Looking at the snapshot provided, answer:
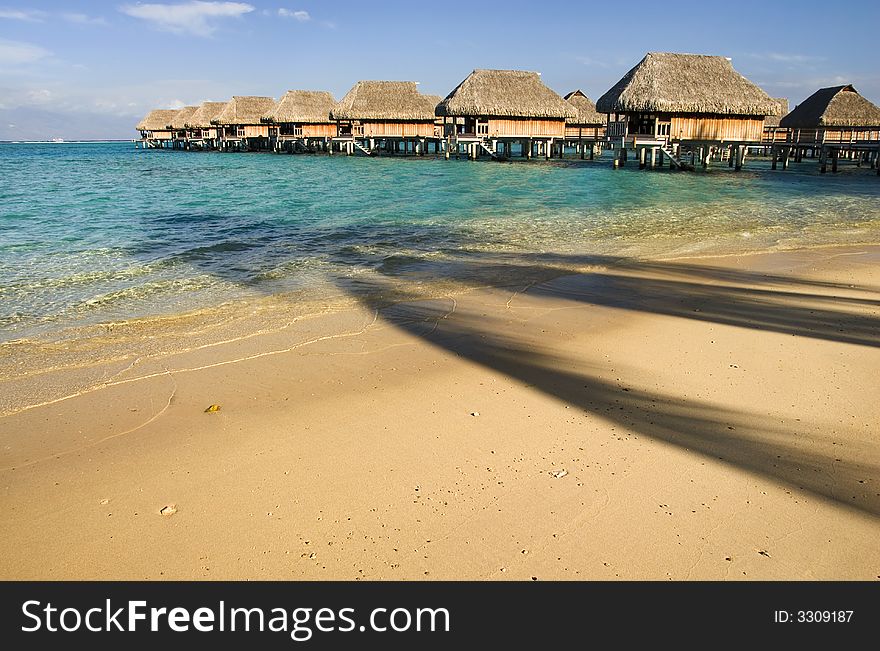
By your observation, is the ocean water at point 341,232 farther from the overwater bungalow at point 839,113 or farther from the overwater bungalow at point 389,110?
the overwater bungalow at point 389,110

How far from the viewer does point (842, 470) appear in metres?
3.22

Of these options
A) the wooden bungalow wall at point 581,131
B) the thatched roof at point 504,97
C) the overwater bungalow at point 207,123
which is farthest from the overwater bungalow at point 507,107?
the overwater bungalow at point 207,123

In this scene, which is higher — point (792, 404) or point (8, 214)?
point (8, 214)

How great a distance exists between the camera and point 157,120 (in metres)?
87.8

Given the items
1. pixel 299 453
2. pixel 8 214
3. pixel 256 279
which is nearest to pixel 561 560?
pixel 299 453

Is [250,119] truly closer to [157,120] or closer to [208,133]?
[208,133]

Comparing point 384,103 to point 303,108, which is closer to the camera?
point 384,103

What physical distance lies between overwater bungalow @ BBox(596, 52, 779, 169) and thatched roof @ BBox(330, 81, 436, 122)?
17.0 metres

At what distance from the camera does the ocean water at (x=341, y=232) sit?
26.0 feet

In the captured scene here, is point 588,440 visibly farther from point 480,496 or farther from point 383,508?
point 383,508

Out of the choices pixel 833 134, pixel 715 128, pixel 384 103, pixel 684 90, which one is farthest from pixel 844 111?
pixel 384 103

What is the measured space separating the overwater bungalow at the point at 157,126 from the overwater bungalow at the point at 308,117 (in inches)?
1598

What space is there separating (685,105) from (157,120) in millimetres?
79620
